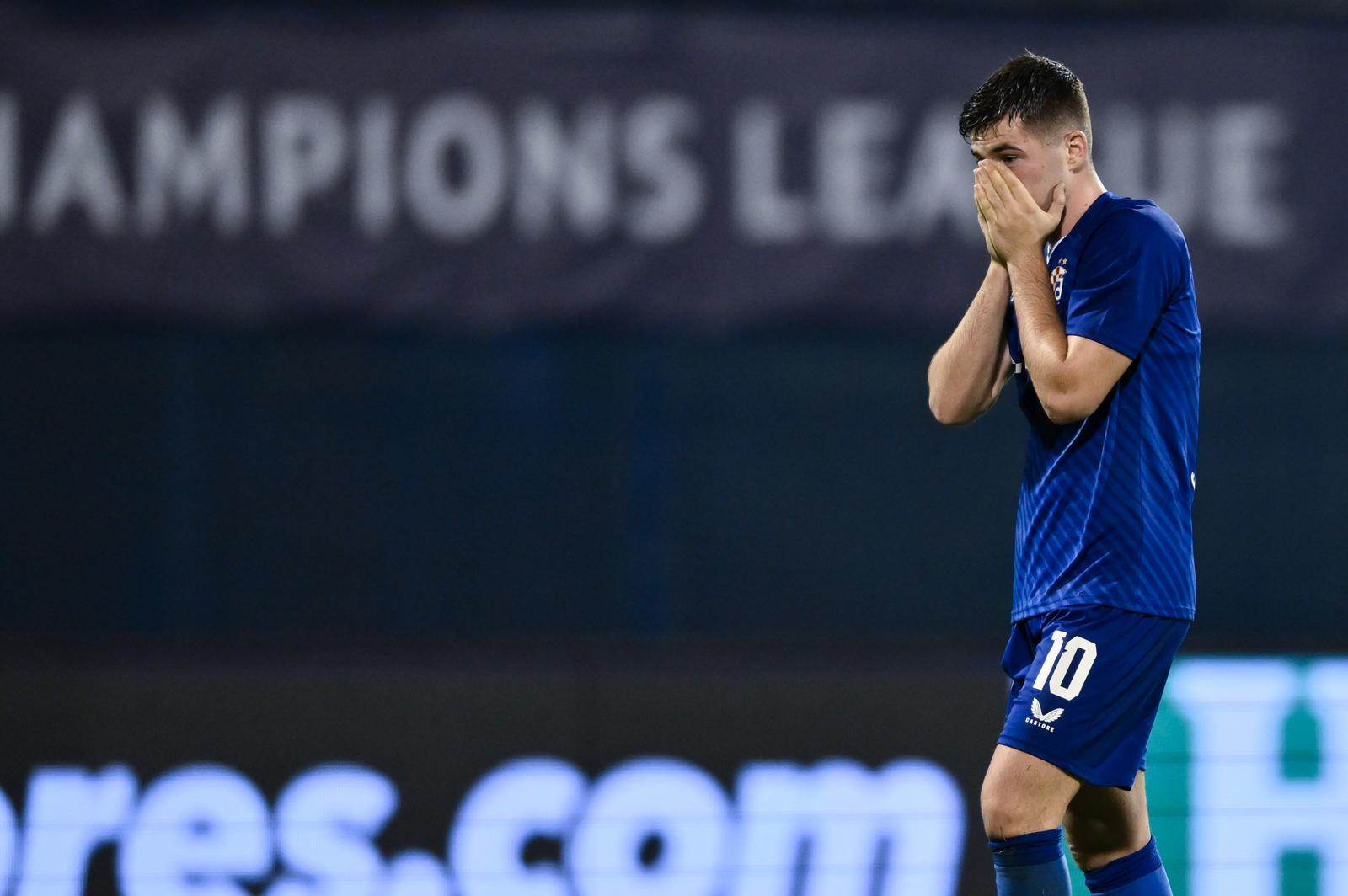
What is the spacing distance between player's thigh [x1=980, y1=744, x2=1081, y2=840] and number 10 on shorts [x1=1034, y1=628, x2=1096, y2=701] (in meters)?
0.10

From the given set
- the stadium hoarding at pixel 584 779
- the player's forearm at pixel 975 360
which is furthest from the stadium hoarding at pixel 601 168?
the player's forearm at pixel 975 360

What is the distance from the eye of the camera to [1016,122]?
2.53 meters

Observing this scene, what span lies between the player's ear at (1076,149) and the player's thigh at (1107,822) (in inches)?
35.3

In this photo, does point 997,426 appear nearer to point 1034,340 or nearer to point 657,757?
point 657,757

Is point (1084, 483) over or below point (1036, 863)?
over

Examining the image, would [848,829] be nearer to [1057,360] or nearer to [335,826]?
[335,826]

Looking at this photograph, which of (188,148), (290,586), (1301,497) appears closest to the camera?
(188,148)

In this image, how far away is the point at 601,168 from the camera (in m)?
4.57

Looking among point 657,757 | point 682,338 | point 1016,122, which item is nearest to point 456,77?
point 682,338

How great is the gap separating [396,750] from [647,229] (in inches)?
57.3

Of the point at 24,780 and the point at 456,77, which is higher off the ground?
the point at 456,77

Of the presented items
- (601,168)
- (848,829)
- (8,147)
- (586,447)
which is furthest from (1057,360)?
(8,147)

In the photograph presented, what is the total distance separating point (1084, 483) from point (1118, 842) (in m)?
0.54

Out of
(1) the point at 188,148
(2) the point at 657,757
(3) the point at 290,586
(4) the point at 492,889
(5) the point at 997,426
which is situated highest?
(1) the point at 188,148
